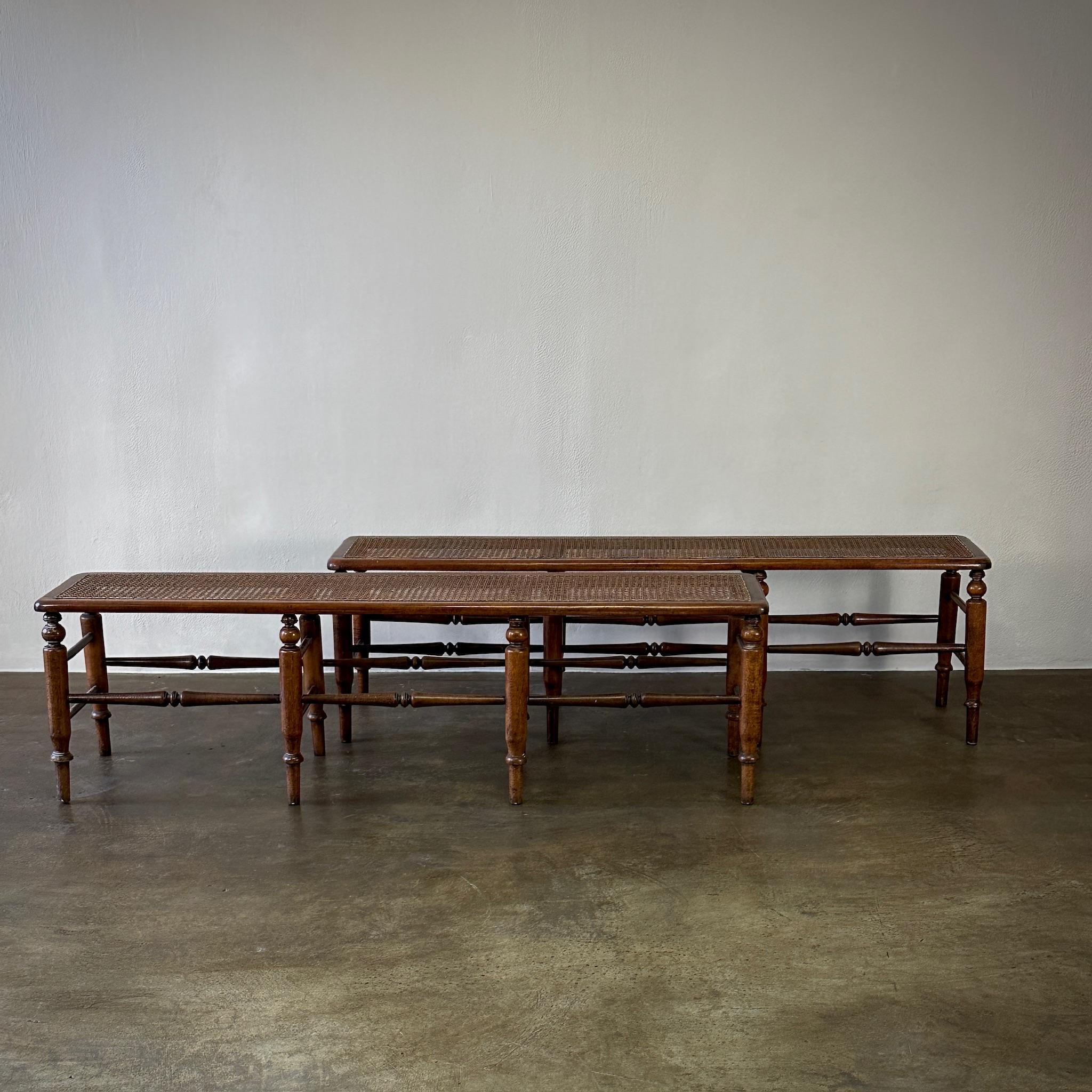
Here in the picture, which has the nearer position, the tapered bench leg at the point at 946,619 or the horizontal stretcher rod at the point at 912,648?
the horizontal stretcher rod at the point at 912,648

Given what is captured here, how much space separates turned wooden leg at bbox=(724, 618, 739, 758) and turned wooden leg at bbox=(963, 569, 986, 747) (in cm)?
87

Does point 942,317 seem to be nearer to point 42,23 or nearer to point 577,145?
point 577,145

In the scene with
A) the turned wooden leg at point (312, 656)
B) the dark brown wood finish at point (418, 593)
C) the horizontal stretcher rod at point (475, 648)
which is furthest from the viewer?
the horizontal stretcher rod at point (475, 648)

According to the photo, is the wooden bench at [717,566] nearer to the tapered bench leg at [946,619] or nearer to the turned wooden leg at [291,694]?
the tapered bench leg at [946,619]

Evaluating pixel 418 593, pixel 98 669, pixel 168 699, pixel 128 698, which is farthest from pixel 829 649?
pixel 98 669

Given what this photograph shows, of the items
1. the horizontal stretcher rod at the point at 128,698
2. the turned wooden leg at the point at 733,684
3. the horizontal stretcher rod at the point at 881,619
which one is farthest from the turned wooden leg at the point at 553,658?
the horizontal stretcher rod at the point at 128,698

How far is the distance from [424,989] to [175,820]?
4.28ft

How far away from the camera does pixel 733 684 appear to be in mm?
4164

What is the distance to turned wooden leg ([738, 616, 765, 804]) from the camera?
12.2ft

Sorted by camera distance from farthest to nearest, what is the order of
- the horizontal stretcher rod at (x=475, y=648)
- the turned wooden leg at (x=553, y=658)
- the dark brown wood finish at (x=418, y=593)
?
the horizontal stretcher rod at (x=475, y=648)
the turned wooden leg at (x=553, y=658)
the dark brown wood finish at (x=418, y=593)

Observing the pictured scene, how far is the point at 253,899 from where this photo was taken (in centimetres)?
320

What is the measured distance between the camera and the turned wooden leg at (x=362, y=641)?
14.4 ft

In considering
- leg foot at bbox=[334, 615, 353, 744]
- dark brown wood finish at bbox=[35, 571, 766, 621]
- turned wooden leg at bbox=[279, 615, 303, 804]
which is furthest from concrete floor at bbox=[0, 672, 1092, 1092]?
dark brown wood finish at bbox=[35, 571, 766, 621]

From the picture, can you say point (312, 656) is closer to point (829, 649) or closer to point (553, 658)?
point (553, 658)
